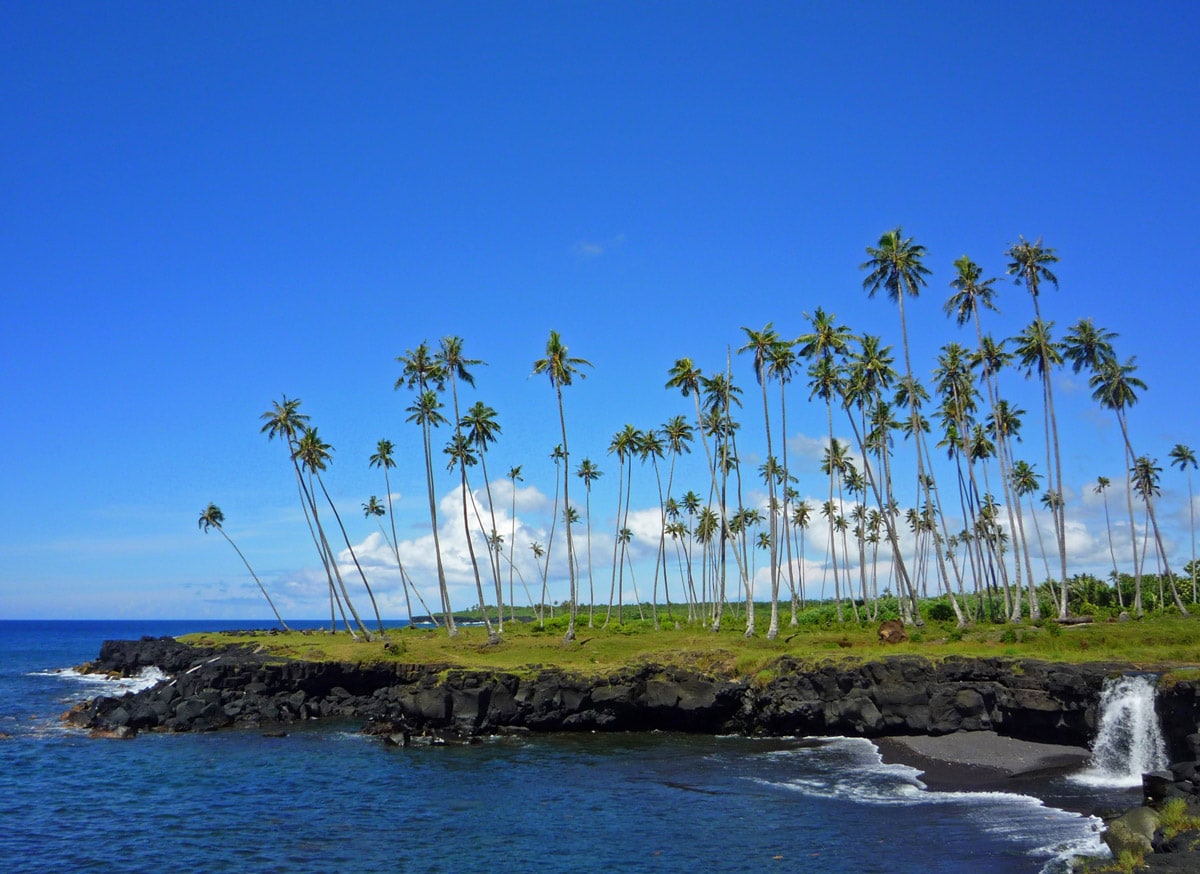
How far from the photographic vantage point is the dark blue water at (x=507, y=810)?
2523 cm

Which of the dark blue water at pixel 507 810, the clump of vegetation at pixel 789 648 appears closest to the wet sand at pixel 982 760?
the dark blue water at pixel 507 810

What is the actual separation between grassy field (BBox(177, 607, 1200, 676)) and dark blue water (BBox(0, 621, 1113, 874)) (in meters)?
6.90

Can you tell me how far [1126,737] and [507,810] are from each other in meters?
25.3

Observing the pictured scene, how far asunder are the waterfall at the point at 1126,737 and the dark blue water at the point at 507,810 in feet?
18.8

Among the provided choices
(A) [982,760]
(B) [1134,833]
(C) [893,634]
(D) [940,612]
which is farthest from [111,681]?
(B) [1134,833]

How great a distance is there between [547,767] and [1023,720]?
2221 cm

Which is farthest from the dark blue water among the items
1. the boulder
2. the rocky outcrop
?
the rocky outcrop

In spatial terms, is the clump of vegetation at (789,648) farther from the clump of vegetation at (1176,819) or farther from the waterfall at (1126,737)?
the clump of vegetation at (1176,819)

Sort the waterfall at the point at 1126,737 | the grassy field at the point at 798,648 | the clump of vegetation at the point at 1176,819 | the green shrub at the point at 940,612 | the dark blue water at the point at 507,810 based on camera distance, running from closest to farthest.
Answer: the clump of vegetation at the point at 1176,819 → the dark blue water at the point at 507,810 → the waterfall at the point at 1126,737 → the grassy field at the point at 798,648 → the green shrub at the point at 940,612

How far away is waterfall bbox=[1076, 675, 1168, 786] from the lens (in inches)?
1277

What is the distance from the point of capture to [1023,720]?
3784 cm

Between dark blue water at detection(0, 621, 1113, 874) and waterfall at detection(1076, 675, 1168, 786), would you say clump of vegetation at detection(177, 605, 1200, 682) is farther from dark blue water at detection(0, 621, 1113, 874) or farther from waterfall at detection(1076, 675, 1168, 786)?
dark blue water at detection(0, 621, 1113, 874)

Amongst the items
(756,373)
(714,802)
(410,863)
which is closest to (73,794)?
(410,863)

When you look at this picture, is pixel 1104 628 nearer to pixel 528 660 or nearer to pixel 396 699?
pixel 528 660
